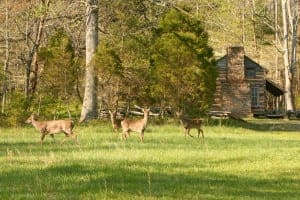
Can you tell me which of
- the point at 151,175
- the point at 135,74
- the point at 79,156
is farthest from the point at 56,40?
the point at 151,175

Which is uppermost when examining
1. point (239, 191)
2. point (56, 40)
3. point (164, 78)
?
point (56, 40)

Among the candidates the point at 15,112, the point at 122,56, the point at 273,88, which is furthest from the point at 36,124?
the point at 273,88

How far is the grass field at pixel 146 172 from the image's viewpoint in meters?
11.0

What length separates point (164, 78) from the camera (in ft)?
125

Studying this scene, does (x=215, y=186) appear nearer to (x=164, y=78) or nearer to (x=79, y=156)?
(x=79, y=156)

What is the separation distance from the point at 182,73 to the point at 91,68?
601 centimetres

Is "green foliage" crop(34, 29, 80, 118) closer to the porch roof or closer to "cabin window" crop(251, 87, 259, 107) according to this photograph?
"cabin window" crop(251, 87, 259, 107)

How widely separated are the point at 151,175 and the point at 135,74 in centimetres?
2391

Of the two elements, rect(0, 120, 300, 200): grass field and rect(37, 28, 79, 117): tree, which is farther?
rect(37, 28, 79, 117): tree

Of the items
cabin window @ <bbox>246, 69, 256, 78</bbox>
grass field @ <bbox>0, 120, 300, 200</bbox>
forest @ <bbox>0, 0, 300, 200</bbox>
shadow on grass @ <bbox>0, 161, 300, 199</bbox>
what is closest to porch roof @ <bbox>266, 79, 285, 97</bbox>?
forest @ <bbox>0, 0, 300, 200</bbox>

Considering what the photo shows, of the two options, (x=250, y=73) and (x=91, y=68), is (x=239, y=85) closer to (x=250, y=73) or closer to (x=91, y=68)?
(x=250, y=73)

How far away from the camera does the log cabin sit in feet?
198

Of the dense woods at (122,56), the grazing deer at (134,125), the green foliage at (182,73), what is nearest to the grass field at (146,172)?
the grazing deer at (134,125)

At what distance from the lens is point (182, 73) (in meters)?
38.0
